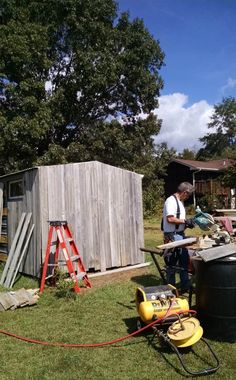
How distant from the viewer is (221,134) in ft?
224

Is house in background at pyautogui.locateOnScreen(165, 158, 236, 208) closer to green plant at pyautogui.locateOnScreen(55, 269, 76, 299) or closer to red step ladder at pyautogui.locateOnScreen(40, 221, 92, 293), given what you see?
red step ladder at pyautogui.locateOnScreen(40, 221, 92, 293)

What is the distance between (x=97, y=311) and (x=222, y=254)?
238 centimetres

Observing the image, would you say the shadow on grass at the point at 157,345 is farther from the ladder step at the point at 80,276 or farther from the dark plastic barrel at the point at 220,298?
the ladder step at the point at 80,276

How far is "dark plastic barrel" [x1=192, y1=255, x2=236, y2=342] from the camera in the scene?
4.44 meters

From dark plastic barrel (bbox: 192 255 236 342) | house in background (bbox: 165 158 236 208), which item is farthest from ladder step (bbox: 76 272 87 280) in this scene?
house in background (bbox: 165 158 236 208)

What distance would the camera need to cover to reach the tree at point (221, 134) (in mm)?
65375

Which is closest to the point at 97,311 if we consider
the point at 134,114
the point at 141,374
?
the point at 141,374

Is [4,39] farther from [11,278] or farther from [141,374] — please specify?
[141,374]

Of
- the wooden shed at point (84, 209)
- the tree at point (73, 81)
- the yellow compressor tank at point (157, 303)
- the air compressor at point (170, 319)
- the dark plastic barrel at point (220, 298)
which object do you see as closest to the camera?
the air compressor at point (170, 319)

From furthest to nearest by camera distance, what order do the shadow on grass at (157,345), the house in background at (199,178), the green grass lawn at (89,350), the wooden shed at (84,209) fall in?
the house in background at (199,178), the wooden shed at (84,209), the shadow on grass at (157,345), the green grass lawn at (89,350)

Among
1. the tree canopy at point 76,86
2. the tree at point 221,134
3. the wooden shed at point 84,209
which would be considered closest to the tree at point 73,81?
the tree canopy at point 76,86

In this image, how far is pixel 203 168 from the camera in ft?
113

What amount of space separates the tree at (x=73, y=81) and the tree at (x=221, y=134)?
1778 inches

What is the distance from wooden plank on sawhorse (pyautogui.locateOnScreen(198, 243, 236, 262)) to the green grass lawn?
95cm
